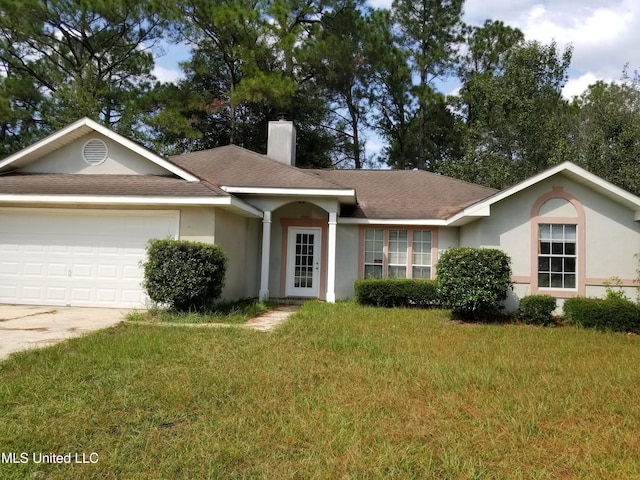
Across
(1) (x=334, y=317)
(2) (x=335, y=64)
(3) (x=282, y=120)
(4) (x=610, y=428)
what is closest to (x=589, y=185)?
(1) (x=334, y=317)

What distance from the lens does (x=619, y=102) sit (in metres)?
20.2

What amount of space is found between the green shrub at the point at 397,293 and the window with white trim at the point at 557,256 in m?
2.67

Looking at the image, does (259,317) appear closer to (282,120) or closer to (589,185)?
(589,185)

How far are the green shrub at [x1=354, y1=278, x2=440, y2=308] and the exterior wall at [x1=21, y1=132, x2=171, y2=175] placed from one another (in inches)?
237

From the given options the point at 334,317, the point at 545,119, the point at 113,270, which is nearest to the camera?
the point at 334,317

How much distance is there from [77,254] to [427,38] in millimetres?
23476

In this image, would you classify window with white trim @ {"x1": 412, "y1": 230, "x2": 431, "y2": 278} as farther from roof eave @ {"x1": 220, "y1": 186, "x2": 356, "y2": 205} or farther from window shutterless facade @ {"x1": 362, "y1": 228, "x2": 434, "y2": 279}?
roof eave @ {"x1": 220, "y1": 186, "x2": 356, "y2": 205}

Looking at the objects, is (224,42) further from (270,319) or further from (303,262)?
(270,319)

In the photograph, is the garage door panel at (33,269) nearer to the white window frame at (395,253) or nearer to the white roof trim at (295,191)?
the white roof trim at (295,191)

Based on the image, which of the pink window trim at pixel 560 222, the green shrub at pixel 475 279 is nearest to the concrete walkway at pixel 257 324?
the green shrub at pixel 475 279

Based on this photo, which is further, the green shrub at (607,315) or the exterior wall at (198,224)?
A: the exterior wall at (198,224)

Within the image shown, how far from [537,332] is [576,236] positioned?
3548 mm

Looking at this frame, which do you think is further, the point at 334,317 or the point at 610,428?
the point at 334,317

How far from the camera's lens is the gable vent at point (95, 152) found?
453 inches
